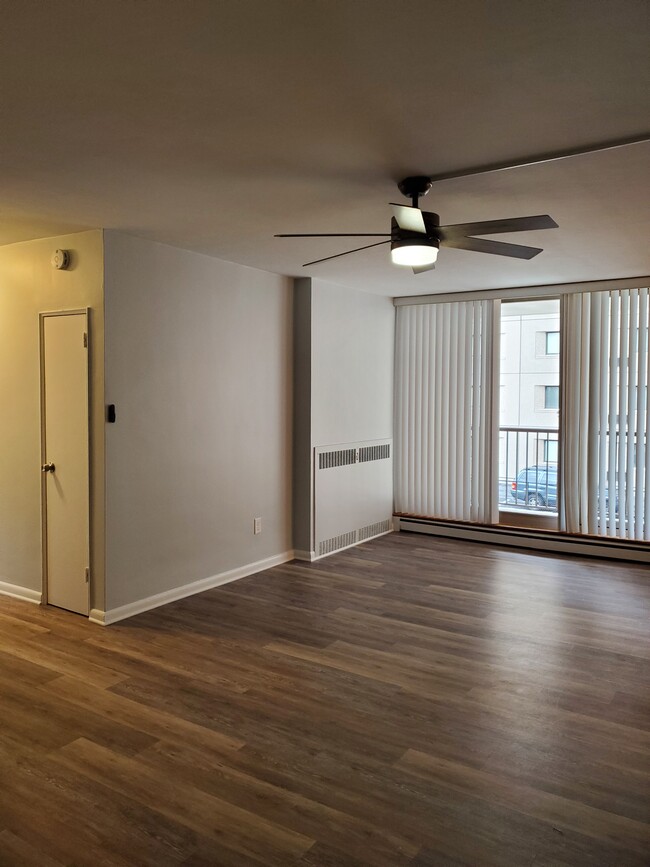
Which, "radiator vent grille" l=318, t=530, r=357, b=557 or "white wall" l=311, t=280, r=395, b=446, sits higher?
"white wall" l=311, t=280, r=395, b=446

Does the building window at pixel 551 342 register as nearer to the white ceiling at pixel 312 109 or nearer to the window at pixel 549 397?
the window at pixel 549 397

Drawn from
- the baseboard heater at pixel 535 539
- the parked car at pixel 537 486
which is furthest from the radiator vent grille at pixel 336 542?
the parked car at pixel 537 486

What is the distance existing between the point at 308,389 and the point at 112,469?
2.05 meters

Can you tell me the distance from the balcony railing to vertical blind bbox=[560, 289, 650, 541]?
1.31 m

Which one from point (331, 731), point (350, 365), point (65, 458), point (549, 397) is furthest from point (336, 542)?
point (549, 397)

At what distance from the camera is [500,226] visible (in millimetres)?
2820

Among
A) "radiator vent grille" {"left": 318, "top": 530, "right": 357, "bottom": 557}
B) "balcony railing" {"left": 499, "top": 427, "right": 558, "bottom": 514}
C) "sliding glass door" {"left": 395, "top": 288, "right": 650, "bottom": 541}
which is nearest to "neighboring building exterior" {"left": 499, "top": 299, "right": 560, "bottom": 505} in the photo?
"balcony railing" {"left": 499, "top": 427, "right": 558, "bottom": 514}

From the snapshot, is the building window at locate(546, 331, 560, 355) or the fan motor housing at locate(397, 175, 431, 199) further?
the building window at locate(546, 331, 560, 355)

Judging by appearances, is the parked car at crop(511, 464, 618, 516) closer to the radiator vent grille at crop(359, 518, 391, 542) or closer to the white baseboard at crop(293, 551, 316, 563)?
the radiator vent grille at crop(359, 518, 391, 542)

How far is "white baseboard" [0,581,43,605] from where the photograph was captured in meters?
4.57

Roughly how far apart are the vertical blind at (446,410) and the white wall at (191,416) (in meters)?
1.73

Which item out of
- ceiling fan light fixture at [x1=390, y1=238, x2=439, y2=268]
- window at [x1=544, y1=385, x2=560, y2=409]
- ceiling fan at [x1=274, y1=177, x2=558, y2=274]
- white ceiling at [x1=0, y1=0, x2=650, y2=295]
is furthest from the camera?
window at [x1=544, y1=385, x2=560, y2=409]

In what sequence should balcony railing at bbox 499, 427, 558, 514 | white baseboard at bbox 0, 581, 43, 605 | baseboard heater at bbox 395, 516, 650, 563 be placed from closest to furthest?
1. white baseboard at bbox 0, 581, 43, 605
2. baseboard heater at bbox 395, 516, 650, 563
3. balcony railing at bbox 499, 427, 558, 514

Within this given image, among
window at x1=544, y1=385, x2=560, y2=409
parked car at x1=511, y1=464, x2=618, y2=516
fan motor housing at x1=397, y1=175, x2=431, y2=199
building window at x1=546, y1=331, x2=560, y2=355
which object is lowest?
parked car at x1=511, y1=464, x2=618, y2=516
